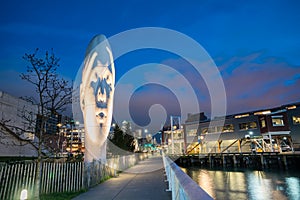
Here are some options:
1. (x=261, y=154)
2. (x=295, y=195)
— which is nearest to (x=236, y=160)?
(x=261, y=154)

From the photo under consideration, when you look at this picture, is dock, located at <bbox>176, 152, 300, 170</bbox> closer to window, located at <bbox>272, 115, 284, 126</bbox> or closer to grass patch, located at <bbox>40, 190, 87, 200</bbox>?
window, located at <bbox>272, 115, 284, 126</bbox>

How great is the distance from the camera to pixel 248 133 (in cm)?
4500

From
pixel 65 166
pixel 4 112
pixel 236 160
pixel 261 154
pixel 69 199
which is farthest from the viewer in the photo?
pixel 236 160

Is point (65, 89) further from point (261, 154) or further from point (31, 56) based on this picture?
point (261, 154)

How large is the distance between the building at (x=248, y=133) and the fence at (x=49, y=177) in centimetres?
3575

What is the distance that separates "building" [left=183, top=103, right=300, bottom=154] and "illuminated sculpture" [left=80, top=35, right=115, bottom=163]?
33.6 metres

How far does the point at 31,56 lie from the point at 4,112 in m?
20.6

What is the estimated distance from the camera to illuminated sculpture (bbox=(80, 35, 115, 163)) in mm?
13094

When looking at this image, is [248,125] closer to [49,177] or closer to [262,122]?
[262,122]

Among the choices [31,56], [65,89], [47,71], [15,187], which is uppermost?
[31,56]

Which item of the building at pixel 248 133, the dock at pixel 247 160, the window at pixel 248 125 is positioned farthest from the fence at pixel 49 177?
the window at pixel 248 125

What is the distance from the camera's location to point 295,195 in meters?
16.5

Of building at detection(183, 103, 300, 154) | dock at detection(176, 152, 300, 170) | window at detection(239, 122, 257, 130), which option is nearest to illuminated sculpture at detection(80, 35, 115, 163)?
dock at detection(176, 152, 300, 170)

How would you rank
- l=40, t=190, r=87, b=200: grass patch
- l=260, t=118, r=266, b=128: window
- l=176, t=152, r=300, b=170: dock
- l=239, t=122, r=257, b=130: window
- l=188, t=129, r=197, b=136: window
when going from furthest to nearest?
l=188, t=129, r=197, b=136: window
l=239, t=122, r=257, b=130: window
l=260, t=118, r=266, b=128: window
l=176, t=152, r=300, b=170: dock
l=40, t=190, r=87, b=200: grass patch
